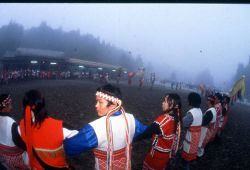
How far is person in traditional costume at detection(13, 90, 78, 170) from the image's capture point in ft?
7.96

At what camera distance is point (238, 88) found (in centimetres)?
1188

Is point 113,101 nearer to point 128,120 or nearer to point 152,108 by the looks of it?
point 128,120

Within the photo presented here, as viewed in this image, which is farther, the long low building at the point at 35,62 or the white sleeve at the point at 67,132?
the long low building at the point at 35,62

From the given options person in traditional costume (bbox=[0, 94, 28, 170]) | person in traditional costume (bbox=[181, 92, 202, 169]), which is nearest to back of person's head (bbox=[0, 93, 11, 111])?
person in traditional costume (bbox=[0, 94, 28, 170])

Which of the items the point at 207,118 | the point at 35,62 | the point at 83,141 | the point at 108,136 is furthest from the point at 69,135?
the point at 35,62

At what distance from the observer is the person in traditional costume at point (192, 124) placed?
431cm

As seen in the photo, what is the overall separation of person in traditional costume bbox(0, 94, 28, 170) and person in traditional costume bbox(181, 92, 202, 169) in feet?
8.76

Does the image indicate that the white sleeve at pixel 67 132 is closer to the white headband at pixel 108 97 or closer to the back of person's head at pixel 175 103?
the white headband at pixel 108 97

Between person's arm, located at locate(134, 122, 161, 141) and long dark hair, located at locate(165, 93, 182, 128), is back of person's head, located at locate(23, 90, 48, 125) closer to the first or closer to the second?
person's arm, located at locate(134, 122, 161, 141)

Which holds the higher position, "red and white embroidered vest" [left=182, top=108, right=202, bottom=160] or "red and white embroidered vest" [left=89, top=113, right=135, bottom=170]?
"red and white embroidered vest" [left=89, top=113, right=135, bottom=170]

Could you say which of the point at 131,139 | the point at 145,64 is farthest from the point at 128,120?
the point at 145,64

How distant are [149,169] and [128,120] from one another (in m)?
1.44

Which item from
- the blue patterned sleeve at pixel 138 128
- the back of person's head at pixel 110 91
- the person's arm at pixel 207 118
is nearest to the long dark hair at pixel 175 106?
the blue patterned sleeve at pixel 138 128

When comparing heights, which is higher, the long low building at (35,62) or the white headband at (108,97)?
the white headband at (108,97)
